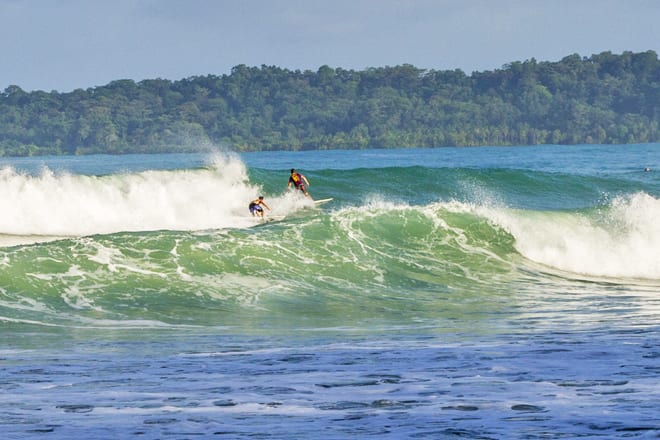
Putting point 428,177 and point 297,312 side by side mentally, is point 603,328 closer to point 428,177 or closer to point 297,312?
point 297,312

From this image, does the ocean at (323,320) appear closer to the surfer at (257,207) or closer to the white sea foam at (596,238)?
the white sea foam at (596,238)

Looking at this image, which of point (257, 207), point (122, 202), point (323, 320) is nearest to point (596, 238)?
point (257, 207)

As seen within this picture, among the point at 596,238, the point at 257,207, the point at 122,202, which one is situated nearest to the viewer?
the point at 596,238

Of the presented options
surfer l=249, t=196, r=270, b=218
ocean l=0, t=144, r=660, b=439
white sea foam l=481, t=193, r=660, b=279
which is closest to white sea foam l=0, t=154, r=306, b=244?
ocean l=0, t=144, r=660, b=439

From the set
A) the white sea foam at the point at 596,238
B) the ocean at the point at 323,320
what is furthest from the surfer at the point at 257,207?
the white sea foam at the point at 596,238

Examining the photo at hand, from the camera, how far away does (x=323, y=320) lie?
763 inches

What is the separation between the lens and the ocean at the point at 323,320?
11.2 m

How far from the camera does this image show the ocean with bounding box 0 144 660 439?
11.2m

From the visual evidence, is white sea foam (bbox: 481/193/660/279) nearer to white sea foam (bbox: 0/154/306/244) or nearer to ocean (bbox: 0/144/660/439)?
ocean (bbox: 0/144/660/439)

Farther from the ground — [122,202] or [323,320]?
[122,202]

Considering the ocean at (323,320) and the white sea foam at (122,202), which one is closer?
the ocean at (323,320)

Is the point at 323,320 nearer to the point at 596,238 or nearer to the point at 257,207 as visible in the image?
the point at 596,238

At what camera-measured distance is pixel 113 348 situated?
51.9 ft

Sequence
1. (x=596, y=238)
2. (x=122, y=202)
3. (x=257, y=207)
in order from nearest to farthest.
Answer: (x=596, y=238) → (x=257, y=207) → (x=122, y=202)
